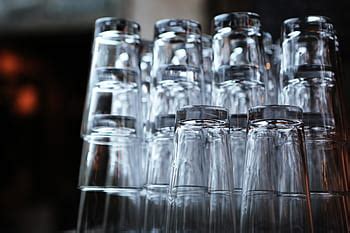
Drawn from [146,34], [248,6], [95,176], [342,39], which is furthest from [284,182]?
[146,34]

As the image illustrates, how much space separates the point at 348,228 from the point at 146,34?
90 cm

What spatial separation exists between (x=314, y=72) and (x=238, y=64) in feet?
0.22

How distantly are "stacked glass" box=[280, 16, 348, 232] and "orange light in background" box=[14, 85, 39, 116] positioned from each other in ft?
7.52

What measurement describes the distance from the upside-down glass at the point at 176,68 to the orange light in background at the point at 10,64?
227 centimetres

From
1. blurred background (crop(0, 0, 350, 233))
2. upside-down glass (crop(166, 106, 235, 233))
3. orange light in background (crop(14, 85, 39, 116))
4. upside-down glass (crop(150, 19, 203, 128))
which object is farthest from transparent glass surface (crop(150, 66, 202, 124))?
orange light in background (crop(14, 85, 39, 116))

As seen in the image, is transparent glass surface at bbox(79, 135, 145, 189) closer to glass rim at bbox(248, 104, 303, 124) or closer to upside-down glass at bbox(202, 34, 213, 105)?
upside-down glass at bbox(202, 34, 213, 105)

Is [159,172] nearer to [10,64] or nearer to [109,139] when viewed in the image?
[109,139]

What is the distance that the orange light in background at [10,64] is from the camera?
264cm

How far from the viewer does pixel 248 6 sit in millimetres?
876

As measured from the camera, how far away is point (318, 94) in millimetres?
464

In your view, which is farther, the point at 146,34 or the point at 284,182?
the point at 146,34

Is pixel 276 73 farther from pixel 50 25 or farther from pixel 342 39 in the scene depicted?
pixel 50 25

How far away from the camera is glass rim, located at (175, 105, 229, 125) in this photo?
393 mm

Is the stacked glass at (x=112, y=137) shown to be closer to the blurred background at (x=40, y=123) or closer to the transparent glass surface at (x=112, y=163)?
the transparent glass surface at (x=112, y=163)
